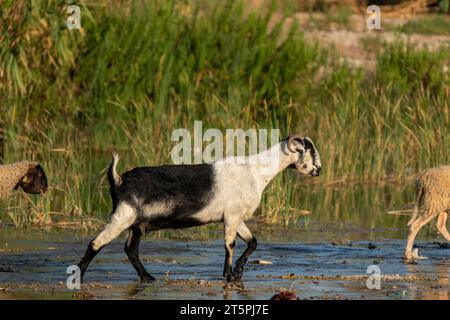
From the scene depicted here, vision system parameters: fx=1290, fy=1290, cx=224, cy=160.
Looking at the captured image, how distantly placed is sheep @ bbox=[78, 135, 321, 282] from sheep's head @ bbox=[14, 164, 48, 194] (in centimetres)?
207

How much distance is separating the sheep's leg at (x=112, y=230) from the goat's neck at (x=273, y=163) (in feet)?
4.76

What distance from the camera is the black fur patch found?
12.1m

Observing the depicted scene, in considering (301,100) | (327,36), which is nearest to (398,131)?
(301,100)

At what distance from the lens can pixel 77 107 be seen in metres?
23.5

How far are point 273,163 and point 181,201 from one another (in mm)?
1189

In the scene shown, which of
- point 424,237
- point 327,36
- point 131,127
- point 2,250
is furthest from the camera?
point 327,36

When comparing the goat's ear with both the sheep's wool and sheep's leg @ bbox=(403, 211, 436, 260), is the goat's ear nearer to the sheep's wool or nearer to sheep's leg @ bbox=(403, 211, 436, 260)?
sheep's leg @ bbox=(403, 211, 436, 260)

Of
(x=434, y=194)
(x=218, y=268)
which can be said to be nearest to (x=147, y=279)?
(x=218, y=268)

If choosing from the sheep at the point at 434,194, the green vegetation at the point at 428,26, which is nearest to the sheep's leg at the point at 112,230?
the sheep at the point at 434,194

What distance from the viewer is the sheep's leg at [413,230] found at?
13.8 meters

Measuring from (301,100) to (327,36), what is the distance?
11.2 metres

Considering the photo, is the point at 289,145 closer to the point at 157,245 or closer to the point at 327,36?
the point at 157,245

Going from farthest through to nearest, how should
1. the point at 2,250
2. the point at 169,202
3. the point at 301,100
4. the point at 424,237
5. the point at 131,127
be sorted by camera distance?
the point at 301,100 < the point at 131,127 < the point at 424,237 < the point at 2,250 < the point at 169,202

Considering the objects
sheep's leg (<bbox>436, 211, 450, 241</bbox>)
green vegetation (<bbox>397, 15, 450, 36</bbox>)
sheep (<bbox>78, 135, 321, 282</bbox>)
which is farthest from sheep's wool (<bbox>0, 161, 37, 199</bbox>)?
green vegetation (<bbox>397, 15, 450, 36</bbox>)
